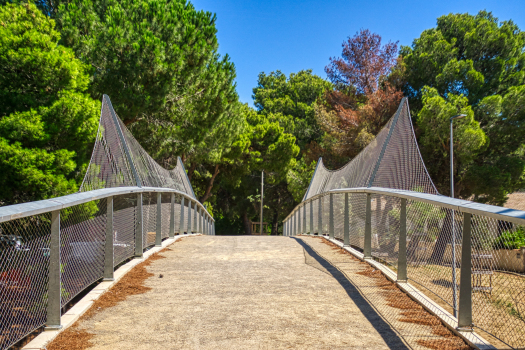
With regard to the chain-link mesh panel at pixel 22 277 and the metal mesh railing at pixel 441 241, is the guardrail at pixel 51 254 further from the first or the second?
the metal mesh railing at pixel 441 241

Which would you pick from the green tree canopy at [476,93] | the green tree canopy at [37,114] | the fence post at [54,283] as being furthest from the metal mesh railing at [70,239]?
the green tree canopy at [476,93]

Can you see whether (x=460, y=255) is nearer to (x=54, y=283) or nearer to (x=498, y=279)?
(x=498, y=279)

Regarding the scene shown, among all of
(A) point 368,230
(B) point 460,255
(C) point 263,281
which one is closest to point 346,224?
(A) point 368,230

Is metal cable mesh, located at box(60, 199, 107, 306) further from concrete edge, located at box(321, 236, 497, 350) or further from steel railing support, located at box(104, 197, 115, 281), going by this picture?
concrete edge, located at box(321, 236, 497, 350)

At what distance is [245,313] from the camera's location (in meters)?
4.05

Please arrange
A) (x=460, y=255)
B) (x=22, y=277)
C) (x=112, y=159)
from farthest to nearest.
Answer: (x=112, y=159)
(x=460, y=255)
(x=22, y=277)

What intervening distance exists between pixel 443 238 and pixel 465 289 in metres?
0.75

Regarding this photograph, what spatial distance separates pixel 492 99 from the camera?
1953cm

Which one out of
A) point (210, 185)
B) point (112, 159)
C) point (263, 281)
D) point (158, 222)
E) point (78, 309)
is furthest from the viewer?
point (210, 185)

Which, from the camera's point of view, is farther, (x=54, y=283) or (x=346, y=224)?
(x=346, y=224)

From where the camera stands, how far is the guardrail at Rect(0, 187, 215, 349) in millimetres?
2842

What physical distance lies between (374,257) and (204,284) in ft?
8.39

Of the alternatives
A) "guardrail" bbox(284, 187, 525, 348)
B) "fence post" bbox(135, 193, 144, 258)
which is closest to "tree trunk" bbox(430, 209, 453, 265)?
"guardrail" bbox(284, 187, 525, 348)

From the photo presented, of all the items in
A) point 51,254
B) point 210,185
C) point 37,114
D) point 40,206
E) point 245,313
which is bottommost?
point 245,313
